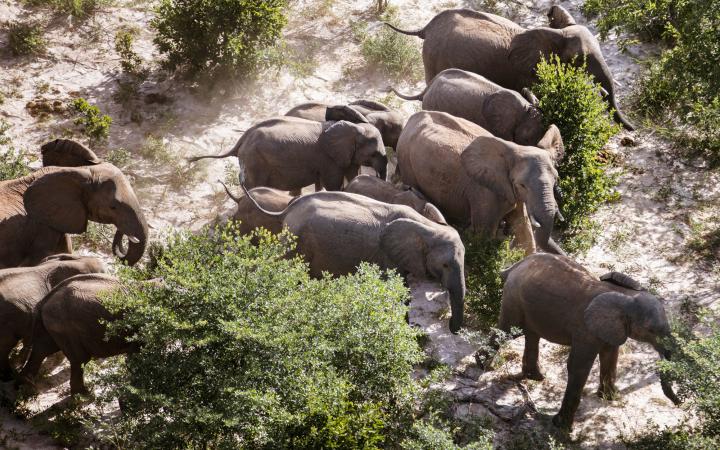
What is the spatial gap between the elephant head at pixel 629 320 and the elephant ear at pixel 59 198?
6.63m

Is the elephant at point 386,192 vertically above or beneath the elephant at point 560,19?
beneath

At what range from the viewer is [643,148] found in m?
15.2

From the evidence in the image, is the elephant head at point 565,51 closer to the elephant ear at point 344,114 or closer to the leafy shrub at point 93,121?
the elephant ear at point 344,114

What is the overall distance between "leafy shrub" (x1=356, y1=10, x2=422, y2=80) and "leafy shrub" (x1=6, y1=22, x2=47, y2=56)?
622cm

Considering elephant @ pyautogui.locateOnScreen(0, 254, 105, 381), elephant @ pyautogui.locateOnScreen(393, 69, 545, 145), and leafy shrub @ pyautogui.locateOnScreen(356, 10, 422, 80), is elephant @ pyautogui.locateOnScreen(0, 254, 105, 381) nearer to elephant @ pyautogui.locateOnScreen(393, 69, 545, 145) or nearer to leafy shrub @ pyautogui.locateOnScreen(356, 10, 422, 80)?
elephant @ pyautogui.locateOnScreen(393, 69, 545, 145)

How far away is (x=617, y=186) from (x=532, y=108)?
2.22m

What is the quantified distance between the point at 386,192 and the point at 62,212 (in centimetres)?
442

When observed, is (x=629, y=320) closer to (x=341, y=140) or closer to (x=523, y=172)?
(x=523, y=172)

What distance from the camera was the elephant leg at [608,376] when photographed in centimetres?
986

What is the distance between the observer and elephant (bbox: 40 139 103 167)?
39.6ft

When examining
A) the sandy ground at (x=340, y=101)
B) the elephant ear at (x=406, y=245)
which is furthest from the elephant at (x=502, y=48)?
the elephant ear at (x=406, y=245)

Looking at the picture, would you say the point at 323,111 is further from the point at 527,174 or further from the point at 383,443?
the point at 383,443

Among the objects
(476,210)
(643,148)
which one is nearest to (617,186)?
(643,148)

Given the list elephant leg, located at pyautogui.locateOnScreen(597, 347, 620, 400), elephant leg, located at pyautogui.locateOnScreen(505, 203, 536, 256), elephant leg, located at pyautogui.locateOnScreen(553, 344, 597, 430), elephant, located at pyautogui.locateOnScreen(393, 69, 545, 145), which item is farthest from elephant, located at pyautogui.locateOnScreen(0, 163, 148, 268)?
elephant leg, located at pyautogui.locateOnScreen(597, 347, 620, 400)
